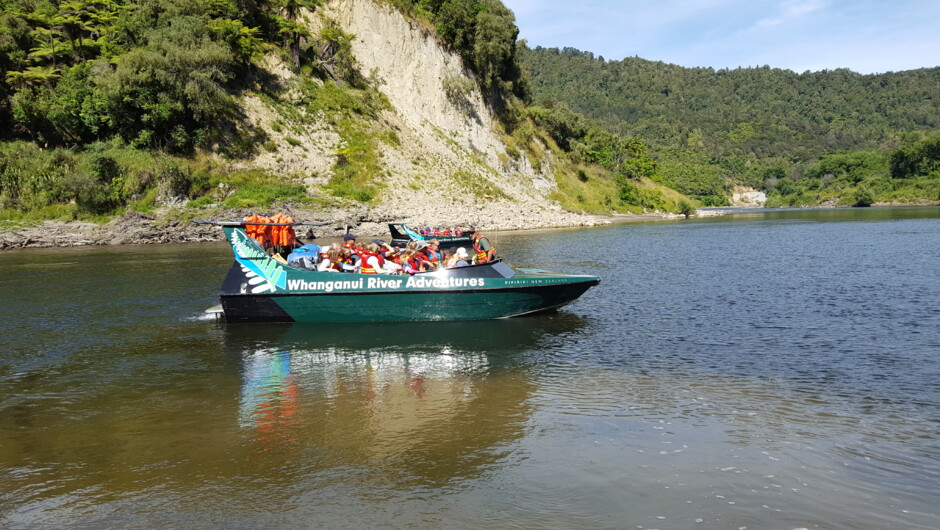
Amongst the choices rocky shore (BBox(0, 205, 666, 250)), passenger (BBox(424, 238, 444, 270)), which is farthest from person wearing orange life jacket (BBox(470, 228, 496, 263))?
rocky shore (BBox(0, 205, 666, 250))

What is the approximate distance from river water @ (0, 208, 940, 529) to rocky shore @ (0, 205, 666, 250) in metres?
20.7

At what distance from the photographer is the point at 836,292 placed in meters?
19.9

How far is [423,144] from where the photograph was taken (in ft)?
211

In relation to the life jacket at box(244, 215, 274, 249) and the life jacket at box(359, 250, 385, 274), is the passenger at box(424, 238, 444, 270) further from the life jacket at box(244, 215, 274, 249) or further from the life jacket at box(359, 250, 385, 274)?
the life jacket at box(244, 215, 274, 249)

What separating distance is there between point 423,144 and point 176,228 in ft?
91.8

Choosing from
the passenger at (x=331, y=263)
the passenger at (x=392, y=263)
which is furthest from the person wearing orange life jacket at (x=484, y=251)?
the passenger at (x=331, y=263)

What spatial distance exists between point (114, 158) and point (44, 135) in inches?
322

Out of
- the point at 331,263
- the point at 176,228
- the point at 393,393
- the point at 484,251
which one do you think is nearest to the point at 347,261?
the point at 331,263

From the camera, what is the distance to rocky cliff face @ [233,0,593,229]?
2172 inches

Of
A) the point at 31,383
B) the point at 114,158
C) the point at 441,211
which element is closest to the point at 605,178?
the point at 441,211

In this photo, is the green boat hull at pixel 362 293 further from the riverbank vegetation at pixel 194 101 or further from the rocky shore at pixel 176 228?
the riverbank vegetation at pixel 194 101

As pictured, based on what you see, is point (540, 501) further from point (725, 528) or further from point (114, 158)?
point (114, 158)

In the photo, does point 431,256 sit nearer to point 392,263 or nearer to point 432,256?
point 432,256

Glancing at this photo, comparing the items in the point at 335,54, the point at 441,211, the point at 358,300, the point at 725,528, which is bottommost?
the point at 725,528
